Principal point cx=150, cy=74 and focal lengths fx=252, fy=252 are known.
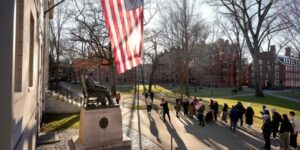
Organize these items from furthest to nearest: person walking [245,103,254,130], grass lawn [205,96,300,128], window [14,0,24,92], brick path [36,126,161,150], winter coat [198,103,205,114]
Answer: grass lawn [205,96,300,128] < winter coat [198,103,205,114] < person walking [245,103,254,130] < brick path [36,126,161,150] < window [14,0,24,92]

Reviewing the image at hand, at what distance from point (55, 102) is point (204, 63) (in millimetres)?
39995

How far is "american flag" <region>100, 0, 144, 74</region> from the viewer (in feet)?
26.7

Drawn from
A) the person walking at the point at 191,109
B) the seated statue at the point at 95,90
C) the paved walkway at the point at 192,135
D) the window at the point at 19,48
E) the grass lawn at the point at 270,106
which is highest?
the window at the point at 19,48

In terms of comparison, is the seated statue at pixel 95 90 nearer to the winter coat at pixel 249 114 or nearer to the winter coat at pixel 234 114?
the winter coat at pixel 234 114

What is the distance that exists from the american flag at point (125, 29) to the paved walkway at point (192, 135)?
4371mm

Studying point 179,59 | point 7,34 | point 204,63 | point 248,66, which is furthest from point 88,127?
point 248,66

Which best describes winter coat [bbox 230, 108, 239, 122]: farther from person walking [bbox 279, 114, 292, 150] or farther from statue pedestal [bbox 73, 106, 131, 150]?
statue pedestal [bbox 73, 106, 131, 150]

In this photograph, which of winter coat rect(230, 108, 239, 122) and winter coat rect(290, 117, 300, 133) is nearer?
winter coat rect(290, 117, 300, 133)

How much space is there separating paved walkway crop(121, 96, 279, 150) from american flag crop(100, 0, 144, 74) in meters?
4.37

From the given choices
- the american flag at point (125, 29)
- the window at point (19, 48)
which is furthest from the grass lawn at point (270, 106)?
the window at point (19, 48)

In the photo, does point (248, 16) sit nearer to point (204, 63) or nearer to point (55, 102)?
point (204, 63)

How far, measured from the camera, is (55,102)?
2194 cm

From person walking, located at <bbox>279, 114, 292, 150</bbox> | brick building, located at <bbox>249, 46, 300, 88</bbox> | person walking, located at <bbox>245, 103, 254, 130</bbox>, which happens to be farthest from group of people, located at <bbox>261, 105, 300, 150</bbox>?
brick building, located at <bbox>249, 46, 300, 88</bbox>

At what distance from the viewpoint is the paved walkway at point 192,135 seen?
12.6 m
